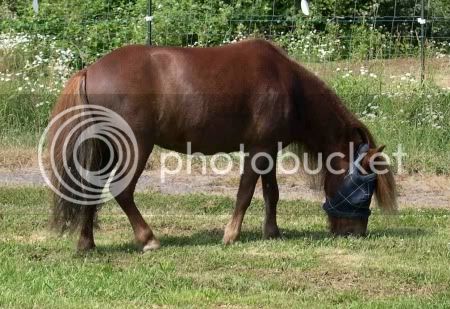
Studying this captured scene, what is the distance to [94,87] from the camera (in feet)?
25.4

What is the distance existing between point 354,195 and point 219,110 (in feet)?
4.64

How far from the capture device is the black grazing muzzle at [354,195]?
8.26 metres

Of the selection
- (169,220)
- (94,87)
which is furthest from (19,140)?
(94,87)

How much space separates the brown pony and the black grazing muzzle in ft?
0.27

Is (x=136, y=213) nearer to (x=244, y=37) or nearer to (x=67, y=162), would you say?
(x=67, y=162)

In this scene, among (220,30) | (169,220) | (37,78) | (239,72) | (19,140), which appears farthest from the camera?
(220,30)

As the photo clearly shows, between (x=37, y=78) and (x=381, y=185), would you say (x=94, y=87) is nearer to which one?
(x=381, y=185)

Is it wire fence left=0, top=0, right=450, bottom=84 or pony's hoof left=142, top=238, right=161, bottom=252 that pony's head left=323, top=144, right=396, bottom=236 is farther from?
wire fence left=0, top=0, right=450, bottom=84

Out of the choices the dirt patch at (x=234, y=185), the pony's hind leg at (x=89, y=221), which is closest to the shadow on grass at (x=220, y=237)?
the pony's hind leg at (x=89, y=221)

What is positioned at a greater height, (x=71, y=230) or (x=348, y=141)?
(x=348, y=141)

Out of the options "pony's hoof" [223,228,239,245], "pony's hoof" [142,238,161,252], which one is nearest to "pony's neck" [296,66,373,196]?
"pony's hoof" [223,228,239,245]

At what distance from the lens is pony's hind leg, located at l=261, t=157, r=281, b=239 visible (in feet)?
28.0

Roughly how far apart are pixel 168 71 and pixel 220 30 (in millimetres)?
7209

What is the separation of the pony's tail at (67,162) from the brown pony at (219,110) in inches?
0.5
